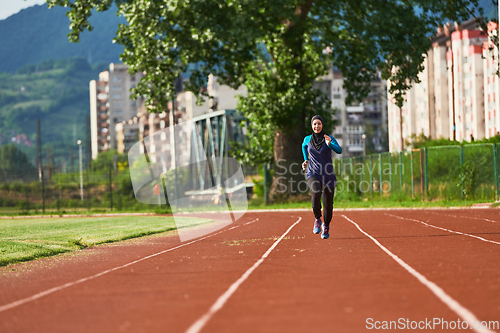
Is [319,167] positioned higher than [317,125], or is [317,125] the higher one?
[317,125]

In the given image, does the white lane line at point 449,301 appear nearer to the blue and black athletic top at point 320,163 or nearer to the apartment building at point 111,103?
the blue and black athletic top at point 320,163

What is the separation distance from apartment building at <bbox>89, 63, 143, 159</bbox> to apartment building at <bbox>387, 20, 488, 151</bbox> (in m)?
101

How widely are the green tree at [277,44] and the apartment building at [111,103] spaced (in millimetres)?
156569

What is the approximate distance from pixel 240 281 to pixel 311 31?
2554 cm

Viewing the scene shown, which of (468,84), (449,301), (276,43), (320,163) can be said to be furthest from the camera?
(468,84)

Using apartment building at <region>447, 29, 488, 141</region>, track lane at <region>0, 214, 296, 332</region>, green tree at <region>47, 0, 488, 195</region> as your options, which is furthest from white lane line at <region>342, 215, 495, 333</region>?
apartment building at <region>447, 29, 488, 141</region>

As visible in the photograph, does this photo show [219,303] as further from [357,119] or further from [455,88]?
[357,119]

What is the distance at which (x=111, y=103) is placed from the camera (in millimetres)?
193125

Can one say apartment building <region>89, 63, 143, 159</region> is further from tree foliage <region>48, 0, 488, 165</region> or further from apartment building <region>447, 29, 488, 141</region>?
tree foliage <region>48, 0, 488, 165</region>

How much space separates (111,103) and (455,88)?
118394 millimetres

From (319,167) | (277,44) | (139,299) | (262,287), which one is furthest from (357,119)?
(139,299)

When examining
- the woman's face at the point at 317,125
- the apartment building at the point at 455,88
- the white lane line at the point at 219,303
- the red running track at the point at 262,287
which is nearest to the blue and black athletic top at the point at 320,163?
the woman's face at the point at 317,125

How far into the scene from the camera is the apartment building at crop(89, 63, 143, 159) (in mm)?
191250

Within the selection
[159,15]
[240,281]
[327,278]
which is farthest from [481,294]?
[159,15]
